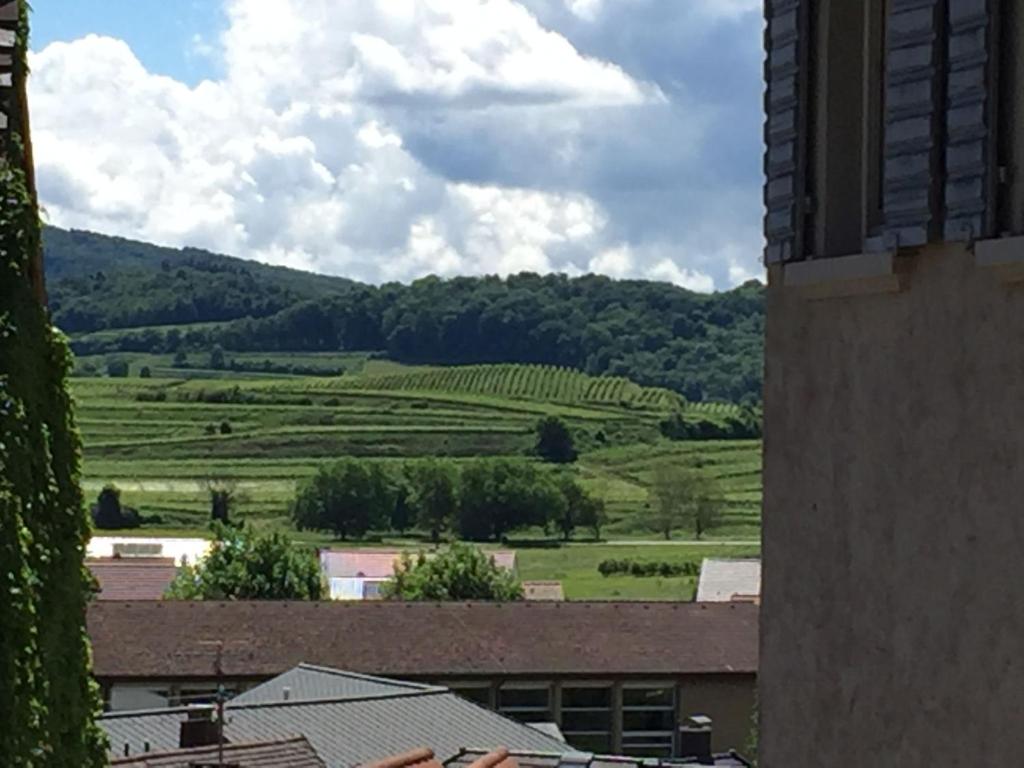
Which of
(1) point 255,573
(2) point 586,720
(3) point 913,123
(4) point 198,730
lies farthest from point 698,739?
(1) point 255,573

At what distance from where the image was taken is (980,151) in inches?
297

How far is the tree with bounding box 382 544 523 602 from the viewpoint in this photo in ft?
219

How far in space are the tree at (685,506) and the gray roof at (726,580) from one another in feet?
205

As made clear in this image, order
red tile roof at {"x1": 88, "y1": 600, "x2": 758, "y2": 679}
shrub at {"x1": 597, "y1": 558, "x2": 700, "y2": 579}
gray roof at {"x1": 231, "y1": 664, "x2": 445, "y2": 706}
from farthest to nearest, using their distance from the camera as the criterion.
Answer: shrub at {"x1": 597, "y1": 558, "x2": 700, "y2": 579} → red tile roof at {"x1": 88, "y1": 600, "x2": 758, "y2": 679} → gray roof at {"x1": 231, "y1": 664, "x2": 445, "y2": 706}

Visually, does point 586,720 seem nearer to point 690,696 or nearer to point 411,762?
point 690,696

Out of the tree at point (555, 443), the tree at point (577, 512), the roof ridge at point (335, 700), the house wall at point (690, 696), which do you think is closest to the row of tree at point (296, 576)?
the house wall at point (690, 696)

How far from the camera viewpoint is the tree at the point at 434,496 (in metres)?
138

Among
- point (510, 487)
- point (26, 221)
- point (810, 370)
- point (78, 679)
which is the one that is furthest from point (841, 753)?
point (510, 487)

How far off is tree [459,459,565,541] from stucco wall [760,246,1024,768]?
12885cm

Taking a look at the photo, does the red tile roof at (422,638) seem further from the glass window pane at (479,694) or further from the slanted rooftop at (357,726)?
the slanted rooftop at (357,726)

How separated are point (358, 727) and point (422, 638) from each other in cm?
2065

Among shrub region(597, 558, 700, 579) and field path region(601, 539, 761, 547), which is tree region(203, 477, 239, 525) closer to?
field path region(601, 539, 761, 547)

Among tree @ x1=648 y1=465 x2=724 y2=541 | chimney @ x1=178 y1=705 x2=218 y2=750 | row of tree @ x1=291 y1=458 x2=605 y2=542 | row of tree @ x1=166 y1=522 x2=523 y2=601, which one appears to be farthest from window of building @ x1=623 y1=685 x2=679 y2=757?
tree @ x1=648 y1=465 x2=724 y2=541

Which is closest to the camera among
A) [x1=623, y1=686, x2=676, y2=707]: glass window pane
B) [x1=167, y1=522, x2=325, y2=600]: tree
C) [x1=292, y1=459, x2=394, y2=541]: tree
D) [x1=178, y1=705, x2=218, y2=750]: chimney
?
[x1=178, y1=705, x2=218, y2=750]: chimney
